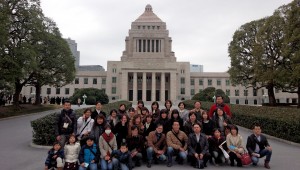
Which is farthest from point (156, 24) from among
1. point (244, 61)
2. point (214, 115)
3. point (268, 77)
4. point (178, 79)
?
point (214, 115)

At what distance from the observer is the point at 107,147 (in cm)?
784

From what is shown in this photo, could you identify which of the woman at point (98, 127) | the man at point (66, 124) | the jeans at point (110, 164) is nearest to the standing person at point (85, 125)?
the man at point (66, 124)

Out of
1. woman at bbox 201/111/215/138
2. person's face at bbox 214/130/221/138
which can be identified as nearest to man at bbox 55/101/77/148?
woman at bbox 201/111/215/138

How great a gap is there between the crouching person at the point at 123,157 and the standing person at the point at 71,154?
3.47ft

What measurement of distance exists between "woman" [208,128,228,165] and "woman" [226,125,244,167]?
0.65ft

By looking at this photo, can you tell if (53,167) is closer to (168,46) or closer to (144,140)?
(144,140)

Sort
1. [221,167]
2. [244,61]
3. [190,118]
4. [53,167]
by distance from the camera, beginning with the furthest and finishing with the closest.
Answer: [244,61] → [190,118] → [221,167] → [53,167]

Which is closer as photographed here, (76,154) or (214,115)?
(76,154)

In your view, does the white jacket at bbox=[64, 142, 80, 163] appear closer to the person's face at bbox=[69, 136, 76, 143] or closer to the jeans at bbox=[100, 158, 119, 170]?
the person's face at bbox=[69, 136, 76, 143]

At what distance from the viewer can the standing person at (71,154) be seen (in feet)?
23.8

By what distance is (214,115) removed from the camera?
9.65 metres

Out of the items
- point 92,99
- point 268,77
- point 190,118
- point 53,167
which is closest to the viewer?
point 53,167

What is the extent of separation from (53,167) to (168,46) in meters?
72.6

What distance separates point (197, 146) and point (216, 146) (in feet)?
2.37
